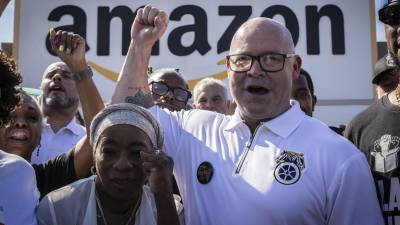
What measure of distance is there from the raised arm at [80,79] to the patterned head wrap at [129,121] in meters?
0.40

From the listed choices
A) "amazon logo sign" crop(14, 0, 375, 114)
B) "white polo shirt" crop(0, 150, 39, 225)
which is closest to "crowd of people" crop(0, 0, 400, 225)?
"white polo shirt" crop(0, 150, 39, 225)

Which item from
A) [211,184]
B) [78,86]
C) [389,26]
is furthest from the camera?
[78,86]

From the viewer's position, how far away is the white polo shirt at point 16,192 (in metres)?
2.18

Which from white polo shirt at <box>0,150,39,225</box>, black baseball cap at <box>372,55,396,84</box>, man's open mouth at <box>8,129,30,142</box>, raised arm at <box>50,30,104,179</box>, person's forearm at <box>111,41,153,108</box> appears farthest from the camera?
black baseball cap at <box>372,55,396,84</box>

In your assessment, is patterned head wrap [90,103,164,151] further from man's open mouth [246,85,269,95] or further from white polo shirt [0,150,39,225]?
man's open mouth [246,85,269,95]

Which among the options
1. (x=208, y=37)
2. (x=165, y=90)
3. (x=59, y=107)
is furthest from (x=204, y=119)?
(x=208, y=37)

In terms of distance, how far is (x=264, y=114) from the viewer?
2.53 meters

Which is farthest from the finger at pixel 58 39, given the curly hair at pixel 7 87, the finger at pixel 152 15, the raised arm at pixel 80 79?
the finger at pixel 152 15

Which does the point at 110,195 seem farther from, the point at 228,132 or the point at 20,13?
the point at 20,13

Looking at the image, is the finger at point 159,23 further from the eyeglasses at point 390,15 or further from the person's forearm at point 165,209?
the eyeglasses at point 390,15

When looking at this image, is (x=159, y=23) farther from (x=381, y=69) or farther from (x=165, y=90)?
(x=381, y=69)

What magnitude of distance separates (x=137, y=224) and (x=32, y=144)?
1.34m

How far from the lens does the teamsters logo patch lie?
2293 millimetres

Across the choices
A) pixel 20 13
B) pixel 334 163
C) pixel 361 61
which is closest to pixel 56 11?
pixel 20 13
